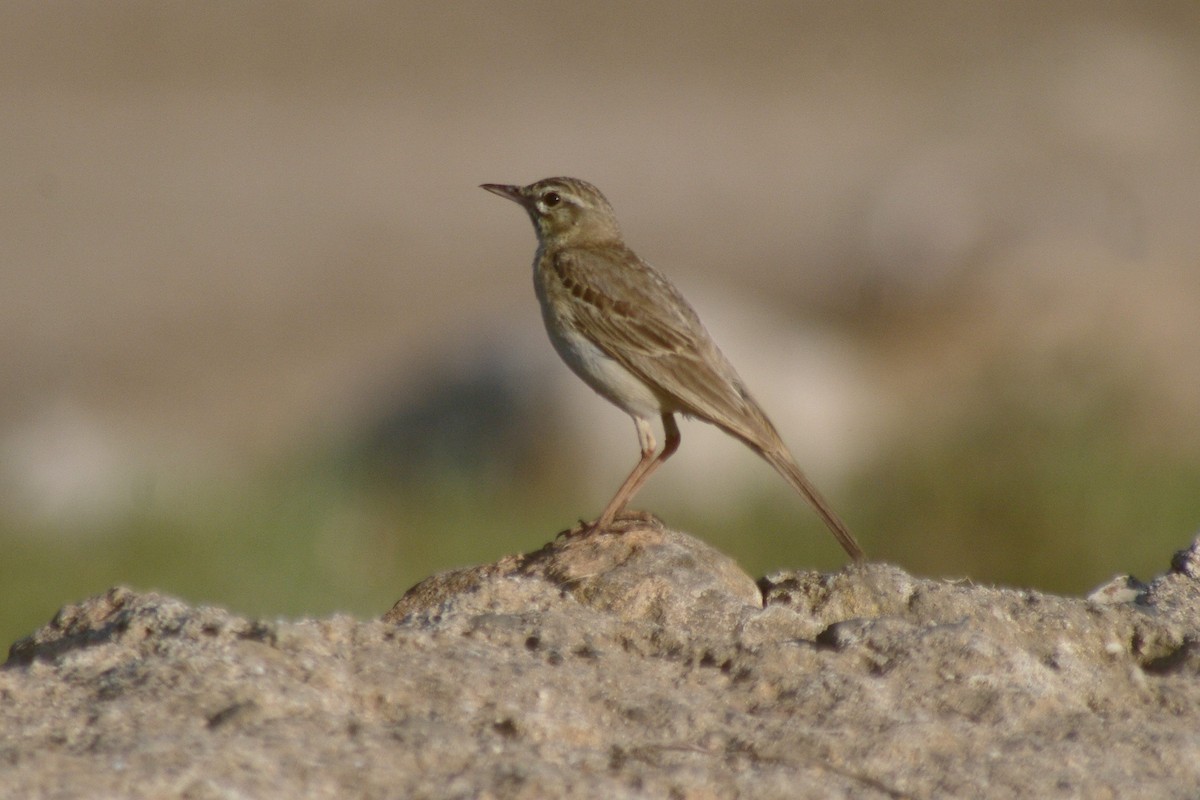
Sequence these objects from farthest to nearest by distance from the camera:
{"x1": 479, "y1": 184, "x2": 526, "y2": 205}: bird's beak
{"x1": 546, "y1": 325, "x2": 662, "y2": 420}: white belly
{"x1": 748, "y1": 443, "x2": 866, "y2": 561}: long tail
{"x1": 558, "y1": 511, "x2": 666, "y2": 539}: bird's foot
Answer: {"x1": 479, "y1": 184, "x2": 526, "y2": 205}: bird's beak
{"x1": 546, "y1": 325, "x2": 662, "y2": 420}: white belly
{"x1": 748, "y1": 443, "x2": 866, "y2": 561}: long tail
{"x1": 558, "y1": 511, "x2": 666, "y2": 539}: bird's foot

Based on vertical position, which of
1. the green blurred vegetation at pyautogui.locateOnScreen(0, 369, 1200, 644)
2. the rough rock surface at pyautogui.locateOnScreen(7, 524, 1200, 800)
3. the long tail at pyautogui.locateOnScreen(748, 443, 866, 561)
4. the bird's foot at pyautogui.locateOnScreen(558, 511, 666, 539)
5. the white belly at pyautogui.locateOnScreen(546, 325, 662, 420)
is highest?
the green blurred vegetation at pyautogui.locateOnScreen(0, 369, 1200, 644)

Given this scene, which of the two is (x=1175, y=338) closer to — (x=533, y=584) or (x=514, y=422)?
(x=514, y=422)

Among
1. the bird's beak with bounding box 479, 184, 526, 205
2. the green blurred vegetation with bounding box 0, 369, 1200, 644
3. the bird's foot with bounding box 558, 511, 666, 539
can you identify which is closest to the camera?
the bird's foot with bounding box 558, 511, 666, 539

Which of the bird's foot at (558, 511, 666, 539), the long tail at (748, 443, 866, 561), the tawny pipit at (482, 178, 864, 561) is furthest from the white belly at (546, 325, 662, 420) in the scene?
the bird's foot at (558, 511, 666, 539)

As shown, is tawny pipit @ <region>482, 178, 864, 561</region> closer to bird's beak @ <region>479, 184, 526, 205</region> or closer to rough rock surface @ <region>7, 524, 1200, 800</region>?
bird's beak @ <region>479, 184, 526, 205</region>

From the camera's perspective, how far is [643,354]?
21.7ft

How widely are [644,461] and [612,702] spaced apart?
3152mm

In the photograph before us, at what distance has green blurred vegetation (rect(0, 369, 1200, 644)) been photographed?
9.38 m

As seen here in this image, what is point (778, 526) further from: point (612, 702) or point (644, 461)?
point (612, 702)

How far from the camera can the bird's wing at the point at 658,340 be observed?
6.49 meters

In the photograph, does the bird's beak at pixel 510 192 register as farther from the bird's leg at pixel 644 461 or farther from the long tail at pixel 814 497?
the long tail at pixel 814 497

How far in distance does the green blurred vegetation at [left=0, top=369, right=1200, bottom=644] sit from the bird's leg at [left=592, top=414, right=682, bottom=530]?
8.58 ft

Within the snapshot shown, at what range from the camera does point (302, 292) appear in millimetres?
21828

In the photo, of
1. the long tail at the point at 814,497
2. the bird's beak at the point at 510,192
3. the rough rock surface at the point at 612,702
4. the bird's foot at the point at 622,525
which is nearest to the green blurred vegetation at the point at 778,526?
the bird's beak at the point at 510,192
